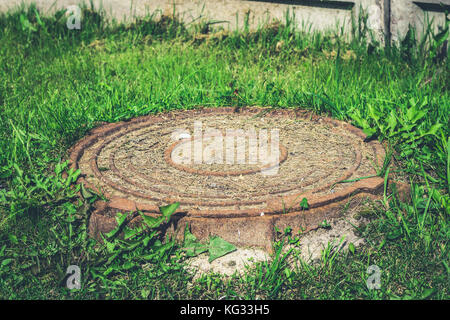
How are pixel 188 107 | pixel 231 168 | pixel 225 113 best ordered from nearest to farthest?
pixel 231 168 → pixel 225 113 → pixel 188 107

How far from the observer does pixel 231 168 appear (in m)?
2.70

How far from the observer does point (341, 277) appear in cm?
221

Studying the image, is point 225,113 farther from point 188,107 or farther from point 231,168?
point 231,168

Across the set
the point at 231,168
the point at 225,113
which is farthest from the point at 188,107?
the point at 231,168

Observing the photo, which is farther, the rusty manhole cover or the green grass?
the rusty manhole cover

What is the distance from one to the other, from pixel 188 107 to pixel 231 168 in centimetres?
91

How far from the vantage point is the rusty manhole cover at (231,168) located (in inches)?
90.9

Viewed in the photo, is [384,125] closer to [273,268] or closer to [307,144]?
[307,144]

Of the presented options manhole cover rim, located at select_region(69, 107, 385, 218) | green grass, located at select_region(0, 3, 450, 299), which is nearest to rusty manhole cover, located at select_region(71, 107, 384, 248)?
manhole cover rim, located at select_region(69, 107, 385, 218)

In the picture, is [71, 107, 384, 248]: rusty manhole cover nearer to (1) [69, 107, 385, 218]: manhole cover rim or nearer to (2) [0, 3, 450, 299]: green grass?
(1) [69, 107, 385, 218]: manhole cover rim

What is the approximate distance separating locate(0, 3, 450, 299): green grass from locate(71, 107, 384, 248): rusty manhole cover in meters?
0.11

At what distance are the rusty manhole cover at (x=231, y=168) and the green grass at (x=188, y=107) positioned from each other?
0.38ft

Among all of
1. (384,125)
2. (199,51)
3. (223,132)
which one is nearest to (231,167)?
(223,132)

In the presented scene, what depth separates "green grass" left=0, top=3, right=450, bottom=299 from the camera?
218cm
